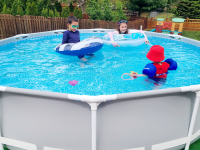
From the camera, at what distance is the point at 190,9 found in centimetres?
1797

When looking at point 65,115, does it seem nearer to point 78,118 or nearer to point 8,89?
point 78,118

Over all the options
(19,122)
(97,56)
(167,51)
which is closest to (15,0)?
(97,56)

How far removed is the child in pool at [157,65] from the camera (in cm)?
300

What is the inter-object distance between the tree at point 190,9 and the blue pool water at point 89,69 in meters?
13.4

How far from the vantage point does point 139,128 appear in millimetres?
2045

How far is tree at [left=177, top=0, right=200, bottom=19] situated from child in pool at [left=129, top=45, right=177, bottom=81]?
56.9ft

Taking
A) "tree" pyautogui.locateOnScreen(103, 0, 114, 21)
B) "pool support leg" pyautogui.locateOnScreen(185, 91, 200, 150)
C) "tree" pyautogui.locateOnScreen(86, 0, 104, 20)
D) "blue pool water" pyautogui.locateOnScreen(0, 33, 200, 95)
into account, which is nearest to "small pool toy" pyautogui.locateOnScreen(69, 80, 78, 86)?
"blue pool water" pyautogui.locateOnScreen(0, 33, 200, 95)

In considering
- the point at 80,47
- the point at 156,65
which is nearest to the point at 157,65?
the point at 156,65

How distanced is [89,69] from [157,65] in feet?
6.29

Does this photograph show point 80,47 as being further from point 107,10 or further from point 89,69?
point 107,10

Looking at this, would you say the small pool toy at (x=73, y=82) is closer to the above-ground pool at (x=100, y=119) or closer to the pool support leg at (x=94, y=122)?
the above-ground pool at (x=100, y=119)

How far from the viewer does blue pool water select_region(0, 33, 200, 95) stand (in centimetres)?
363

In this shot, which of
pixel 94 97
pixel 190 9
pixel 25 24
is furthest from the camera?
pixel 190 9

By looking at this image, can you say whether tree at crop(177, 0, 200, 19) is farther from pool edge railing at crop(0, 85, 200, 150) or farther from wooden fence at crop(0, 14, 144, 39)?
pool edge railing at crop(0, 85, 200, 150)
